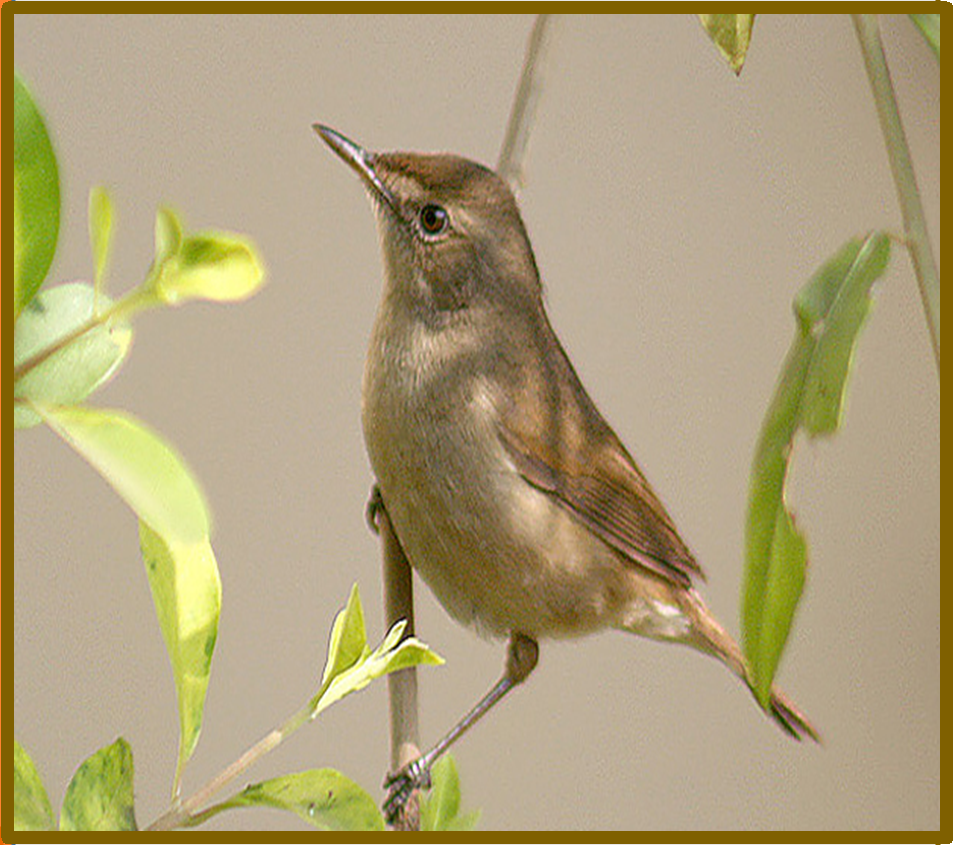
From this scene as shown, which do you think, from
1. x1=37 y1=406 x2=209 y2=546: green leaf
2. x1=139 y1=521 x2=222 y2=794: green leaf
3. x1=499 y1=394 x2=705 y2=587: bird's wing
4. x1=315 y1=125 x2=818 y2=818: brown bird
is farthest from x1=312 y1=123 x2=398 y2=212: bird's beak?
x1=37 y1=406 x2=209 y2=546: green leaf

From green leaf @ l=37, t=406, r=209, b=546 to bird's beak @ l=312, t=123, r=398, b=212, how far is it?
374 mm

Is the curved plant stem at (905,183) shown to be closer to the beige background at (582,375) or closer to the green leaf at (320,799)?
the beige background at (582,375)

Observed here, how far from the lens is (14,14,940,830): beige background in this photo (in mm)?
711

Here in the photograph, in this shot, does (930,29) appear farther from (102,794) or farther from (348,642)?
(102,794)

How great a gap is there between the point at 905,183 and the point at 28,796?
0.53 metres

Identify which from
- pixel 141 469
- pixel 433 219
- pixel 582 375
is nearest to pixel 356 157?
pixel 433 219

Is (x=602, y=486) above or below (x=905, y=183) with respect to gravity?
below

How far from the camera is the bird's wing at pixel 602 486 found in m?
0.75

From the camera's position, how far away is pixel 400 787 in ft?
2.21

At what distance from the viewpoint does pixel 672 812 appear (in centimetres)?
73

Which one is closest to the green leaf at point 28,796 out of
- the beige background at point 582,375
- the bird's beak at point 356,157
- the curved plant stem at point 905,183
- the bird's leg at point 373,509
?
the beige background at point 582,375

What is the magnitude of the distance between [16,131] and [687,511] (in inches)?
18.4

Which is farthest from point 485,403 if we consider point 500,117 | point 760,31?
point 760,31

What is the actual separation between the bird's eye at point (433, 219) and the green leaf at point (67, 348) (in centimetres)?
28
